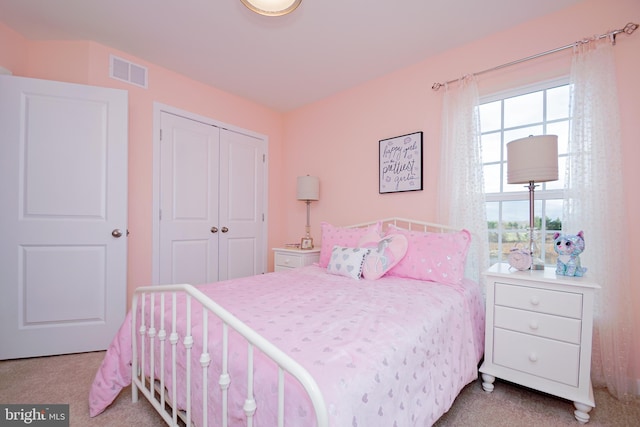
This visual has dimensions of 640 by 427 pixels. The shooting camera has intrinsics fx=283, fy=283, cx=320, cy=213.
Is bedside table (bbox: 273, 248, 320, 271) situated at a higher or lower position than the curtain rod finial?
lower

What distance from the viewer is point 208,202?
10.0 ft

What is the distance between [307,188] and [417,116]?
133 centimetres

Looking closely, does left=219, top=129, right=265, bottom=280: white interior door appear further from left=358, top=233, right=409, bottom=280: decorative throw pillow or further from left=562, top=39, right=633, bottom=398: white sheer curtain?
left=562, top=39, right=633, bottom=398: white sheer curtain

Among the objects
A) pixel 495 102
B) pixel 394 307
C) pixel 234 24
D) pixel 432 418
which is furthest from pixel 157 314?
pixel 495 102

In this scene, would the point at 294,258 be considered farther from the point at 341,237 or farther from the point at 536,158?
the point at 536,158

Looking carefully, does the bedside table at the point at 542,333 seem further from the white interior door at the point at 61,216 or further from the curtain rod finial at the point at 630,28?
the white interior door at the point at 61,216

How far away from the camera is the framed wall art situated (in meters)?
2.57

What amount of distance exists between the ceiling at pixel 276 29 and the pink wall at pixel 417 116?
14cm

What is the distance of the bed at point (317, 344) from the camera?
2.67 ft

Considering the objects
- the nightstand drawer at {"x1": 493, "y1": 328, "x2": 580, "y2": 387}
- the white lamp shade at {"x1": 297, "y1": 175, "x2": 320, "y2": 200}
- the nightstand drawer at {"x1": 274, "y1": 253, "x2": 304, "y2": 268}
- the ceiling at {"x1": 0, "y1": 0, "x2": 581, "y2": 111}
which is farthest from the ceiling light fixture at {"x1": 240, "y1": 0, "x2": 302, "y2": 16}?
the nightstand drawer at {"x1": 493, "y1": 328, "x2": 580, "y2": 387}

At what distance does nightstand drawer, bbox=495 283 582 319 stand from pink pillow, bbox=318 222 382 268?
3.08ft

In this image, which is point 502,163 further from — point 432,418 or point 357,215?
point 432,418

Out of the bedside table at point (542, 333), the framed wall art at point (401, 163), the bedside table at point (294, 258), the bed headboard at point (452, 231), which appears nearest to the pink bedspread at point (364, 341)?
the bedside table at point (542, 333)

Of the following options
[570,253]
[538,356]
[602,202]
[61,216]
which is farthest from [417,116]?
[61,216]
